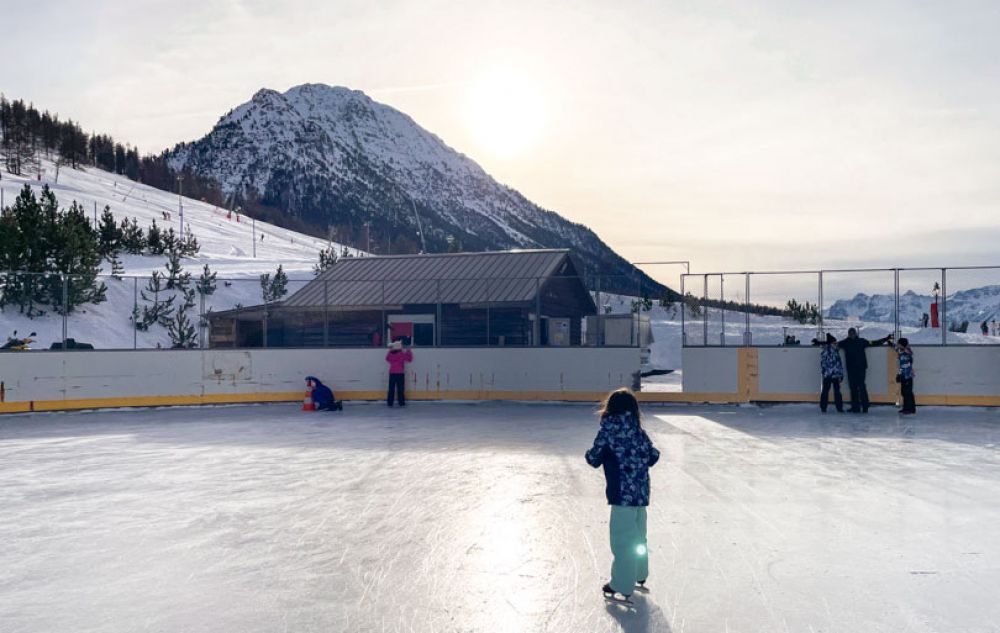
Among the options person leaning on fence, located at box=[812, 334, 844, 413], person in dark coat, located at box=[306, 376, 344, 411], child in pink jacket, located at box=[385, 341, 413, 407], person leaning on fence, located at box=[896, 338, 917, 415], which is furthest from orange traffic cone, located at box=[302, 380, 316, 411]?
person leaning on fence, located at box=[896, 338, 917, 415]

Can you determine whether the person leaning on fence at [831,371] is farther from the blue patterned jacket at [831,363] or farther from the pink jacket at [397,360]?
the pink jacket at [397,360]

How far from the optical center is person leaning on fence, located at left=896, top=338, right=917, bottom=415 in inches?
736

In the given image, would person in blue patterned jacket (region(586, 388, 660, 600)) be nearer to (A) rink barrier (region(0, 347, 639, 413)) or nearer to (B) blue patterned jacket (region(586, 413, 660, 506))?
(B) blue patterned jacket (region(586, 413, 660, 506))

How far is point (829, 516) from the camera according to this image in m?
8.53

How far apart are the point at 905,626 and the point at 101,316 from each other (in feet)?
158

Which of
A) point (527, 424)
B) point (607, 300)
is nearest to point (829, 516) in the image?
point (527, 424)

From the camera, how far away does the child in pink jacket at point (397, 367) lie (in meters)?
21.7

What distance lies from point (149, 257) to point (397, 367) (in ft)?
153

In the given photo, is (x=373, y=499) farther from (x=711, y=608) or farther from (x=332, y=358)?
(x=332, y=358)

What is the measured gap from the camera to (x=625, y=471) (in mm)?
5961

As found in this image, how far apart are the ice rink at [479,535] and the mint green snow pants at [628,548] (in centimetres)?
20

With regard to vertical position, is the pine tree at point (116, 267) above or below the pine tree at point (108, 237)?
below

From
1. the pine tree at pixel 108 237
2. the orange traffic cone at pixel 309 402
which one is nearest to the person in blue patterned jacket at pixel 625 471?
the orange traffic cone at pixel 309 402

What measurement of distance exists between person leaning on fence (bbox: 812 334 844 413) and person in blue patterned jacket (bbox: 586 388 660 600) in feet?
48.6
